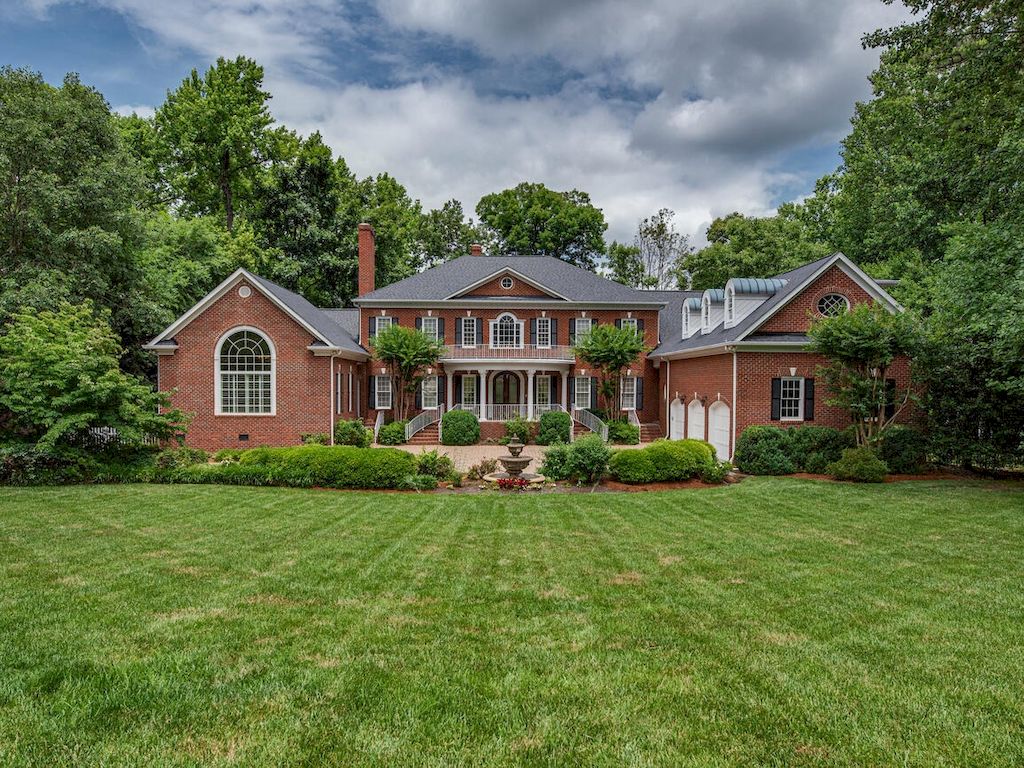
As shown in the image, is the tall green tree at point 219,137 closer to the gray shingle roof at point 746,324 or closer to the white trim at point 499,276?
the white trim at point 499,276

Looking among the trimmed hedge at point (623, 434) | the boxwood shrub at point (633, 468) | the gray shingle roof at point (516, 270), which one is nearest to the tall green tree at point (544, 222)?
the gray shingle roof at point (516, 270)

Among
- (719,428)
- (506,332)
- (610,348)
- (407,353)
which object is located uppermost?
(506,332)

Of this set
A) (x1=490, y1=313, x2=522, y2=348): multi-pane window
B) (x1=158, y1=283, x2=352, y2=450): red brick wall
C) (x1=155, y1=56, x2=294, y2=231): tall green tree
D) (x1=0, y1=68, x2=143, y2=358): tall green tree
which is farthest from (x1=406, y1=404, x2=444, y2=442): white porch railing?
(x1=155, y1=56, x2=294, y2=231): tall green tree

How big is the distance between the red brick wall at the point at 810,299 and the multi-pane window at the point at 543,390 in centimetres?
1128

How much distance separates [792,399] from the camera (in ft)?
54.6

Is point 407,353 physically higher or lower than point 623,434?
higher

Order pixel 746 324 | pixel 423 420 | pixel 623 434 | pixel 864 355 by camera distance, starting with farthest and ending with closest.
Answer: pixel 423 420 → pixel 623 434 → pixel 746 324 → pixel 864 355

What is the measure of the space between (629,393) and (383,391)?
11.8 meters

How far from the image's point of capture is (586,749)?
117 inches

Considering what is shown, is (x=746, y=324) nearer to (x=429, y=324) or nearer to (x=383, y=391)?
(x=429, y=324)

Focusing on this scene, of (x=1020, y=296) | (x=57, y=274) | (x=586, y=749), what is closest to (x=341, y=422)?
(x=57, y=274)

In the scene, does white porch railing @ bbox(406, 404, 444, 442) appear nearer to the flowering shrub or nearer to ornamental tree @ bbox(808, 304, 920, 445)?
→ the flowering shrub

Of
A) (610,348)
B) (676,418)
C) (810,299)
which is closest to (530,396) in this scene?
(610,348)

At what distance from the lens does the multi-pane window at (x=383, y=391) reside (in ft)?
80.7
